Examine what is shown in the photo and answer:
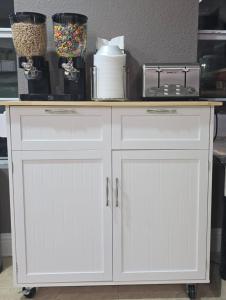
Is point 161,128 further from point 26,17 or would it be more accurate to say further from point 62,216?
point 26,17

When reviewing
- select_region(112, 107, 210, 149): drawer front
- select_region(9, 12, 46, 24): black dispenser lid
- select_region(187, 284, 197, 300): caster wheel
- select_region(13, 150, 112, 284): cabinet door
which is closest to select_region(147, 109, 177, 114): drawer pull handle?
select_region(112, 107, 210, 149): drawer front

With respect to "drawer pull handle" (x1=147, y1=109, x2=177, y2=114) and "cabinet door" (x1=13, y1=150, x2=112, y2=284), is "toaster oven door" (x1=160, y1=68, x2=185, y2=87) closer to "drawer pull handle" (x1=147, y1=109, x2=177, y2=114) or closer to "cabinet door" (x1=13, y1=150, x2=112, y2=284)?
"drawer pull handle" (x1=147, y1=109, x2=177, y2=114)

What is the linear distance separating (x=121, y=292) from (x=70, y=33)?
1555 mm

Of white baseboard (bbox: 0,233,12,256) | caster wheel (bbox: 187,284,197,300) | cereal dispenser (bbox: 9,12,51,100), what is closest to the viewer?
cereal dispenser (bbox: 9,12,51,100)

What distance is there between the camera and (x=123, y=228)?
1.75m

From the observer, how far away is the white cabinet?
166 cm

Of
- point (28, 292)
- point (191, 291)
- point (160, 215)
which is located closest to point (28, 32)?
point (160, 215)

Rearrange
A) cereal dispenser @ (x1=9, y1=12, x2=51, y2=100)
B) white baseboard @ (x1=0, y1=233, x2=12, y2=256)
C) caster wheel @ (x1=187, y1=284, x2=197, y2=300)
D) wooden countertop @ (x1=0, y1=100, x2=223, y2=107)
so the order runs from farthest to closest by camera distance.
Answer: white baseboard @ (x1=0, y1=233, x2=12, y2=256), caster wheel @ (x1=187, y1=284, x2=197, y2=300), cereal dispenser @ (x1=9, y1=12, x2=51, y2=100), wooden countertop @ (x1=0, y1=100, x2=223, y2=107)

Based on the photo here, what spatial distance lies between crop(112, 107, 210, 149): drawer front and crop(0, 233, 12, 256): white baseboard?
1242mm

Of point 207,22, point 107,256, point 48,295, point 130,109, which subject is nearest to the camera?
point 130,109

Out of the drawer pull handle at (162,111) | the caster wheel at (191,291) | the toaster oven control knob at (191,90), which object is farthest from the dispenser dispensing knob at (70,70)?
the caster wheel at (191,291)

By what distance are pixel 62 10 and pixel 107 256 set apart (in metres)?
1.54

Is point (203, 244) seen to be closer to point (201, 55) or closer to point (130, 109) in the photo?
point (130, 109)

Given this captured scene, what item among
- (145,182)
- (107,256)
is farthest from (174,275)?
(145,182)
